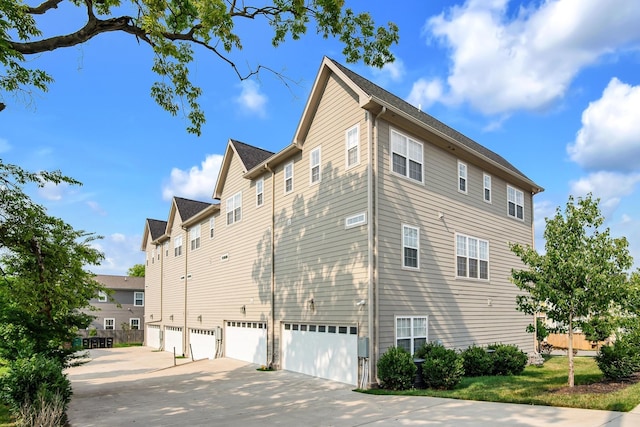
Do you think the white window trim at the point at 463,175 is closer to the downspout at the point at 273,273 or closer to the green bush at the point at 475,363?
the green bush at the point at 475,363

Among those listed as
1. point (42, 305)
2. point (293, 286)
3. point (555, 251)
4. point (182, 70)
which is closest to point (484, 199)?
point (555, 251)

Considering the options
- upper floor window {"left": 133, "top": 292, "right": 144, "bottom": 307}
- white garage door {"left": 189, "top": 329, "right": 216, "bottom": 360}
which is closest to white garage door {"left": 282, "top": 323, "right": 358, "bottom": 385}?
white garage door {"left": 189, "top": 329, "right": 216, "bottom": 360}

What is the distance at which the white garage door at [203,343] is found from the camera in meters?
24.2

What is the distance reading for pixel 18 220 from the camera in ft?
34.0

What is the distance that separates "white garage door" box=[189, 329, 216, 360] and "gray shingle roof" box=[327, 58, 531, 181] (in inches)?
588

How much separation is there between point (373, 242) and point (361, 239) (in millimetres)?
478

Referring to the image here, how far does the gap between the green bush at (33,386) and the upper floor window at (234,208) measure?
42.3ft

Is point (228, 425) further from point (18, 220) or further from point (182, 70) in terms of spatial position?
point (182, 70)

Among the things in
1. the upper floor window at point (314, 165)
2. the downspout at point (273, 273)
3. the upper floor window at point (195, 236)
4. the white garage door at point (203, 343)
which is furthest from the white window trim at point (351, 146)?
the upper floor window at point (195, 236)

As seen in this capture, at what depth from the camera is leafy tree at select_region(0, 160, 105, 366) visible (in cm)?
1027

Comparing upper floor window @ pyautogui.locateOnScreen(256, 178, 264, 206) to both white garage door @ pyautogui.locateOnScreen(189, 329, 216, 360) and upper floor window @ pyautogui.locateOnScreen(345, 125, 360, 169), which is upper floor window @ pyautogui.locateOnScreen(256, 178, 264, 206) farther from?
white garage door @ pyautogui.locateOnScreen(189, 329, 216, 360)

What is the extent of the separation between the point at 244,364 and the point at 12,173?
12686 mm

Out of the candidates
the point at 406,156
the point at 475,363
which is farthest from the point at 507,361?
the point at 406,156

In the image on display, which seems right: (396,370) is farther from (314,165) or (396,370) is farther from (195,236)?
(195,236)
